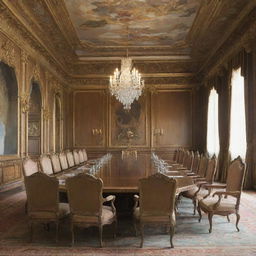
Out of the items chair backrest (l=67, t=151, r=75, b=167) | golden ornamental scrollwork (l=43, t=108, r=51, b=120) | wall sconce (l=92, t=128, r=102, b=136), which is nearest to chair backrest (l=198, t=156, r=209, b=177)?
chair backrest (l=67, t=151, r=75, b=167)

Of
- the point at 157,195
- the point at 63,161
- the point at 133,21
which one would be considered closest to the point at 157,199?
the point at 157,195

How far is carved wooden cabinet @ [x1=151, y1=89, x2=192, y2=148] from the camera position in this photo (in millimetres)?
14117

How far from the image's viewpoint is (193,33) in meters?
10.4

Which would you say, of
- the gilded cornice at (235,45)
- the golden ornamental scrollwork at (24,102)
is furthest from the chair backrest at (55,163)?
the gilded cornice at (235,45)

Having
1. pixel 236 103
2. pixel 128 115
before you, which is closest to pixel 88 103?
pixel 128 115

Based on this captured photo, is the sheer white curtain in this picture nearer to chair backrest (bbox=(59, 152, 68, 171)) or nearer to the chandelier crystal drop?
the chandelier crystal drop

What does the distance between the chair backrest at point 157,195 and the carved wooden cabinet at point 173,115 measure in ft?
33.6

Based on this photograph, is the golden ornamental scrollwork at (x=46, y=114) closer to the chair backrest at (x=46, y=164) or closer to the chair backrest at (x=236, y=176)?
the chair backrest at (x=46, y=164)

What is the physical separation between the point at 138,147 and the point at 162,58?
148 inches

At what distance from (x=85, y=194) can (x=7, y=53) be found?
4.94 metres

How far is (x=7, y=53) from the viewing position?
24.7 feet

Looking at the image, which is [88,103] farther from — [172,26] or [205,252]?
[205,252]

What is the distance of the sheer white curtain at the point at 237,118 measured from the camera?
9227 millimetres

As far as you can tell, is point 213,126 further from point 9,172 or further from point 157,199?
point 157,199
